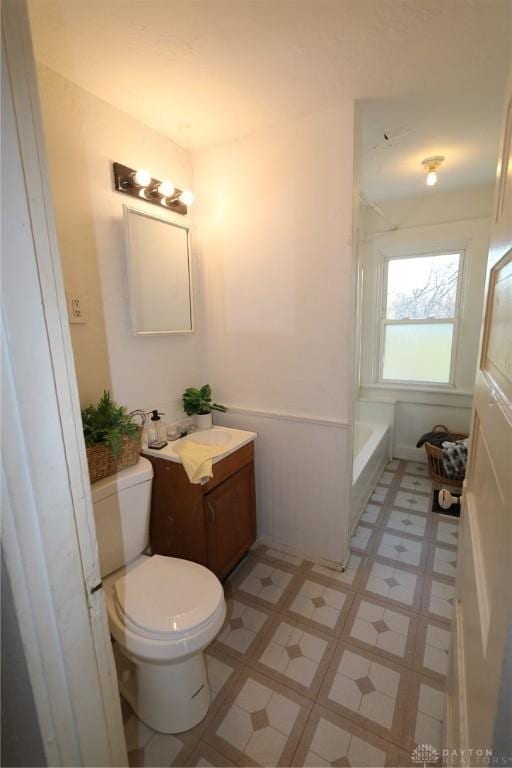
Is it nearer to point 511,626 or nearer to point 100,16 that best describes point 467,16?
point 100,16

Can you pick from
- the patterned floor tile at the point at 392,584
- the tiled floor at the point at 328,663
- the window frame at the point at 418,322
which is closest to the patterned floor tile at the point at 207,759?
the tiled floor at the point at 328,663

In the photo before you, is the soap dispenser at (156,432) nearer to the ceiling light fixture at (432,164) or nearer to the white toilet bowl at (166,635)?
the white toilet bowl at (166,635)

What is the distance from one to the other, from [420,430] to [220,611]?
267cm

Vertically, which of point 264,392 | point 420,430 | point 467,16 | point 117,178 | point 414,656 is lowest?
point 414,656

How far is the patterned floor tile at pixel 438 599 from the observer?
1625 millimetres

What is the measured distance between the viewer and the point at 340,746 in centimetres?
113

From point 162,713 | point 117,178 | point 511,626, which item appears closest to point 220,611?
point 162,713

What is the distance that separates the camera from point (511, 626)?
1.32 ft

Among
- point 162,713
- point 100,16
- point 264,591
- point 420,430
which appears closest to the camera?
point 100,16

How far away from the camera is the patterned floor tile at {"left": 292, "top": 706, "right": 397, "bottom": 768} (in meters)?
1.09

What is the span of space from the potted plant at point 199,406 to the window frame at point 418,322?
2.02 m

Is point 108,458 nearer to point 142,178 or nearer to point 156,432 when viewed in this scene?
point 156,432

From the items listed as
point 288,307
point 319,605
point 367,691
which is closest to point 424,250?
Result: point 288,307

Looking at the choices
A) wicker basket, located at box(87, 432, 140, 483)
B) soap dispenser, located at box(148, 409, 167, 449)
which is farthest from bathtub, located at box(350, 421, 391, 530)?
wicker basket, located at box(87, 432, 140, 483)
